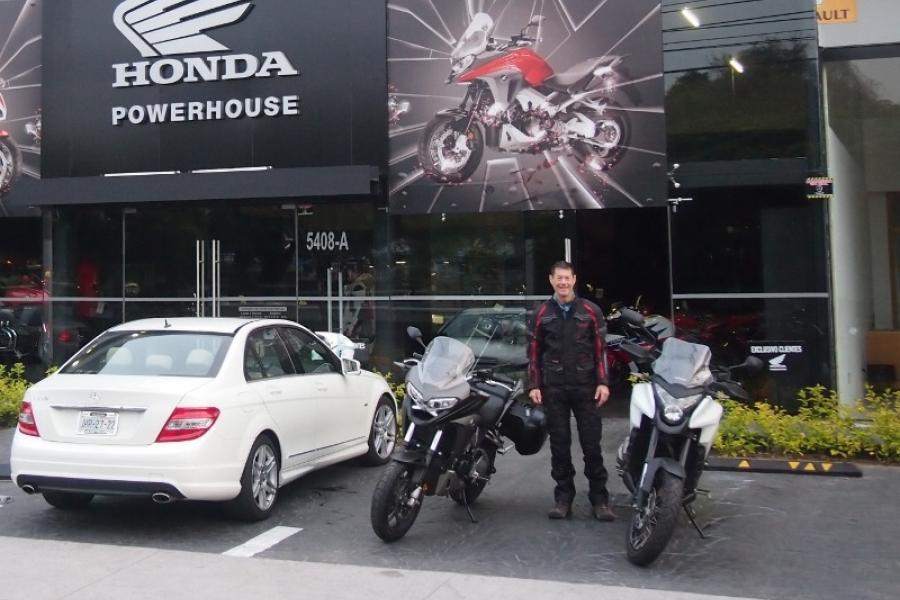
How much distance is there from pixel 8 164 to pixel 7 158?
3.7 inches

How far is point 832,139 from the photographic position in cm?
1073

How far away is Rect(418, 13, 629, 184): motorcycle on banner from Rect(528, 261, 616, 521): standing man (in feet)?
16.9

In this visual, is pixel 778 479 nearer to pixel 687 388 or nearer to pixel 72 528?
pixel 687 388

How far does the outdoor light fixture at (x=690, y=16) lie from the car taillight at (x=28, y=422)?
8721 mm

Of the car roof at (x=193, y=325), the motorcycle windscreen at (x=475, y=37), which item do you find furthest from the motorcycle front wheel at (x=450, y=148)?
the car roof at (x=193, y=325)

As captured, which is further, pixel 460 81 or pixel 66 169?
pixel 66 169

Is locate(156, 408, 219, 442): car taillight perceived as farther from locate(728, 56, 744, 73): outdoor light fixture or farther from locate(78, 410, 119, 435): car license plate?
locate(728, 56, 744, 73): outdoor light fixture

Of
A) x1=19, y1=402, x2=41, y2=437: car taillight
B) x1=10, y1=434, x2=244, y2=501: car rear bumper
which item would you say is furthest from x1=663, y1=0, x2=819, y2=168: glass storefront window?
x1=19, y1=402, x2=41, y2=437: car taillight

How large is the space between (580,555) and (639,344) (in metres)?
1.68

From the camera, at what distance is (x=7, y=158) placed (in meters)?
13.6

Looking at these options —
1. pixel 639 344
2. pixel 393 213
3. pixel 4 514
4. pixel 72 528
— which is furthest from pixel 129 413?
pixel 393 213

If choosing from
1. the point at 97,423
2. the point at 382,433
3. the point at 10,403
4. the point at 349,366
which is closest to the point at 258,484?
the point at 97,423

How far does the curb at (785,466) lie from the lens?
307 inches

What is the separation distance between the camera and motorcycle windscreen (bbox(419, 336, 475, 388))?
19.6ft
